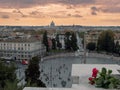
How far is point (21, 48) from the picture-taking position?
46.8 metres

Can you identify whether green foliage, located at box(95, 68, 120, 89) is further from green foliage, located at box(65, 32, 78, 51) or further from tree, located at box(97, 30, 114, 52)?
green foliage, located at box(65, 32, 78, 51)

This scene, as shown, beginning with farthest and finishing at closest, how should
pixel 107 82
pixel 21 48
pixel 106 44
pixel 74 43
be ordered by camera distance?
pixel 74 43, pixel 21 48, pixel 106 44, pixel 107 82

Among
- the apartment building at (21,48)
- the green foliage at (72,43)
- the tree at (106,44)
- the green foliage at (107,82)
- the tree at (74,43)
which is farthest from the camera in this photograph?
the green foliage at (72,43)

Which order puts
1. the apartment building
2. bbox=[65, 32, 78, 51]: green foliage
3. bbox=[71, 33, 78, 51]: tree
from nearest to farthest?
the apartment building < bbox=[71, 33, 78, 51]: tree < bbox=[65, 32, 78, 51]: green foliage

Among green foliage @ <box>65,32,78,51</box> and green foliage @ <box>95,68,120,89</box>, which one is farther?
green foliage @ <box>65,32,78,51</box>

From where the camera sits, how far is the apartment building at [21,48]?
46.2 m

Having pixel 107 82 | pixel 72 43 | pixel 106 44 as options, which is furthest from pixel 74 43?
pixel 107 82

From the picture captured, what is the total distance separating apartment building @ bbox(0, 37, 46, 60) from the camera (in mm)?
46156

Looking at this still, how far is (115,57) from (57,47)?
1174 cm

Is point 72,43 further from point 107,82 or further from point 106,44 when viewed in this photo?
point 107,82

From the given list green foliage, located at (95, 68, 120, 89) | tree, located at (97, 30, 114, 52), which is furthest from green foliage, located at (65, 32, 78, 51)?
green foliage, located at (95, 68, 120, 89)

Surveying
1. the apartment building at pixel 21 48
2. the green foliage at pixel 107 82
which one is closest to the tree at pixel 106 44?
the apartment building at pixel 21 48

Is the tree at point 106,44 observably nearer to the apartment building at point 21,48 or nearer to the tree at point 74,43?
the tree at point 74,43

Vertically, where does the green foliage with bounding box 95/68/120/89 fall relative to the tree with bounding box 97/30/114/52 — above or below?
above
